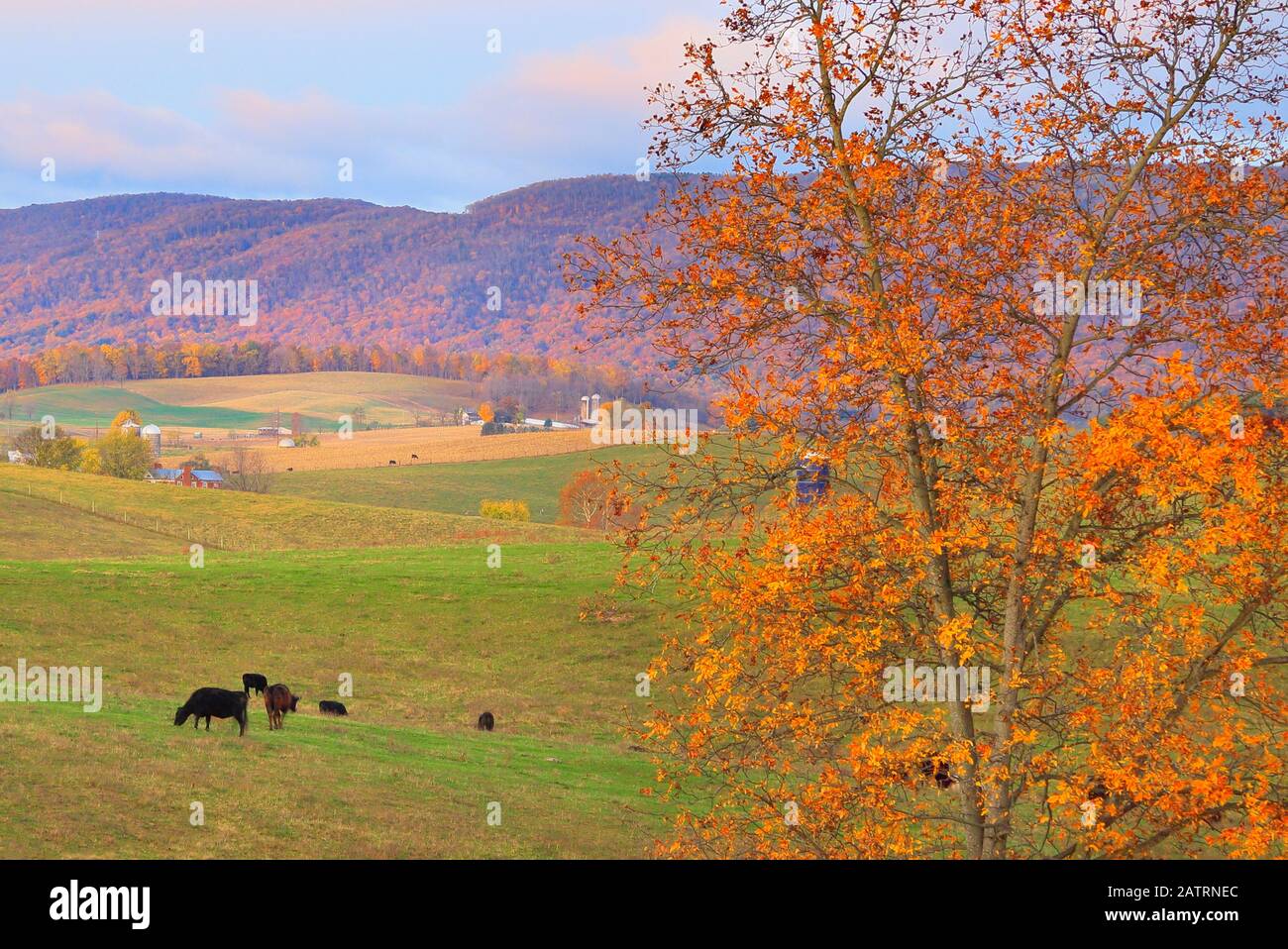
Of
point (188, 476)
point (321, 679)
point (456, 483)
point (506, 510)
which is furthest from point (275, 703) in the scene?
point (456, 483)

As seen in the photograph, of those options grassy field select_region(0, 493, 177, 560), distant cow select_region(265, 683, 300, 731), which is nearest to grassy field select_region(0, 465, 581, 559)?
grassy field select_region(0, 493, 177, 560)

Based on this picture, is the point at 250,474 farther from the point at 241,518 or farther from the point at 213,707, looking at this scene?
the point at 213,707

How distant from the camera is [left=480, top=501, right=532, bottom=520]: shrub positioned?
4247 inches

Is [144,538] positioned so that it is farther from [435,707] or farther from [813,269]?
[813,269]

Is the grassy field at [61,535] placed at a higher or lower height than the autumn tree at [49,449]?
lower

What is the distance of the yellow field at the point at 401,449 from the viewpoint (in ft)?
452

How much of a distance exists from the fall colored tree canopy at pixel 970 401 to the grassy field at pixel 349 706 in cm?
761

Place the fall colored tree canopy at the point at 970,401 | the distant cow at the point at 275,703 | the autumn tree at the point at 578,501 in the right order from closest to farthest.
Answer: the fall colored tree canopy at the point at 970,401 → the distant cow at the point at 275,703 → the autumn tree at the point at 578,501

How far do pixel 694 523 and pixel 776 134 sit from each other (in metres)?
4.83

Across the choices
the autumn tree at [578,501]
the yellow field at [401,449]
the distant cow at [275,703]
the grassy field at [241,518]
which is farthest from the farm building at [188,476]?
the distant cow at [275,703]

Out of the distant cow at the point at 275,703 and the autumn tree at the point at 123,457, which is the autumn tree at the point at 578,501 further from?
the distant cow at the point at 275,703

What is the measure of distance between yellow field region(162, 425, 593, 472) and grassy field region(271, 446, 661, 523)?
4.71 m
